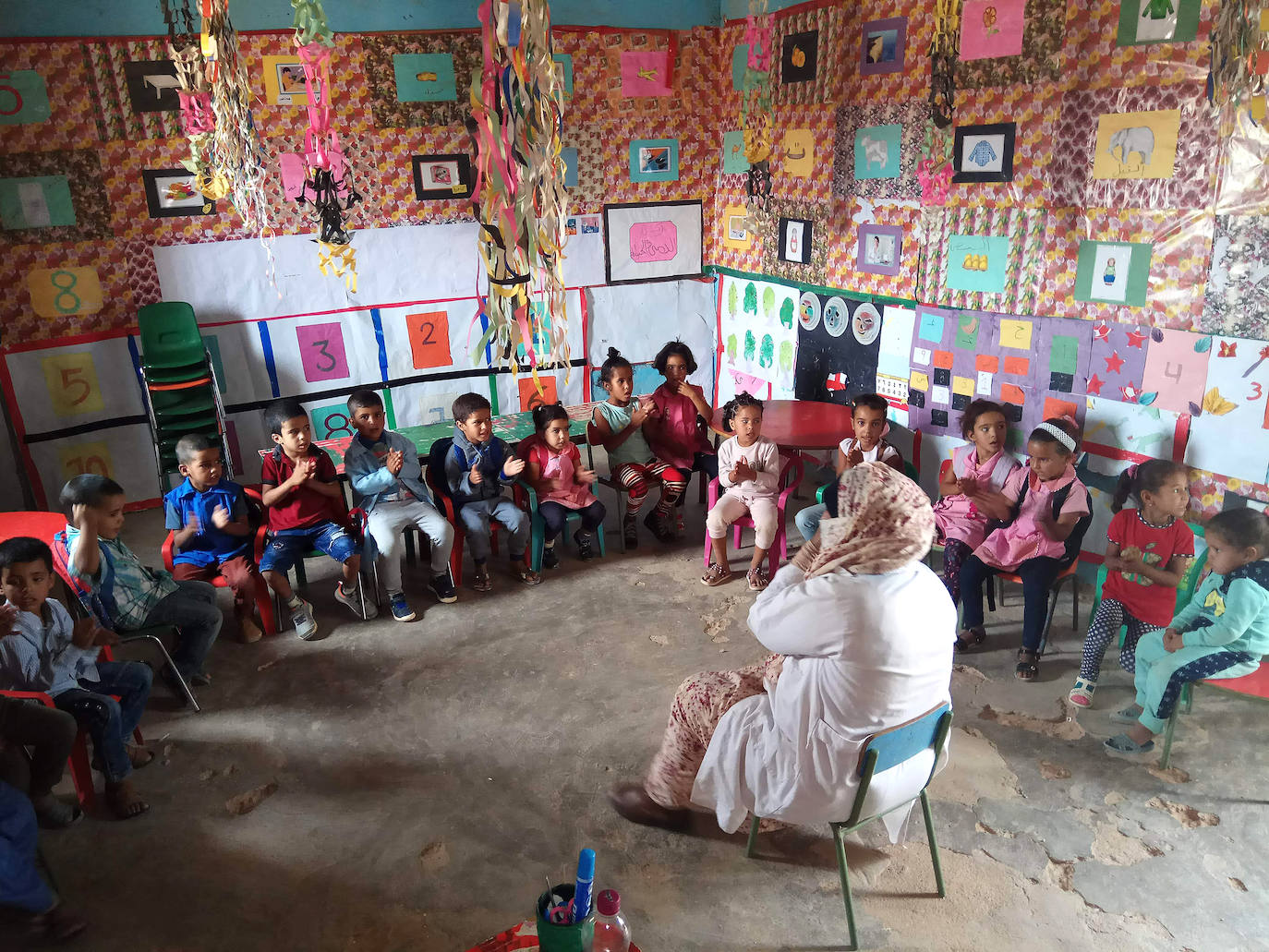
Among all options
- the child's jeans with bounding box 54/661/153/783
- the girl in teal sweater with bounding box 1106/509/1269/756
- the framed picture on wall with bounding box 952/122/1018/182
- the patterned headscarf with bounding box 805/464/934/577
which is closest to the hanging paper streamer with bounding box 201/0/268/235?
the child's jeans with bounding box 54/661/153/783

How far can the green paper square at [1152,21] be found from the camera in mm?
3527

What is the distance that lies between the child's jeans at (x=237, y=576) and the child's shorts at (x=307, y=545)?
9 cm

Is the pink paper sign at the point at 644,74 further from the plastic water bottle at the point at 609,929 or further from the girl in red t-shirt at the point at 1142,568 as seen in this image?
the plastic water bottle at the point at 609,929

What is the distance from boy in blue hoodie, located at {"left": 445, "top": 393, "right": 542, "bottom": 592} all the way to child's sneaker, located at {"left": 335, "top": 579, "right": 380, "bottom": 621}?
545 mm

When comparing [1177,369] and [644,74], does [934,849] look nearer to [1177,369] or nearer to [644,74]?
[1177,369]

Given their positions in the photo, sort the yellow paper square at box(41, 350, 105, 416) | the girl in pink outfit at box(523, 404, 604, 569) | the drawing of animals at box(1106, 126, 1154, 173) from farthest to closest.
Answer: the yellow paper square at box(41, 350, 105, 416) < the girl in pink outfit at box(523, 404, 604, 569) < the drawing of animals at box(1106, 126, 1154, 173)

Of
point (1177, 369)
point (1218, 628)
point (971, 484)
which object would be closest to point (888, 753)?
point (1218, 628)

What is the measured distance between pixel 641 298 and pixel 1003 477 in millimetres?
3284

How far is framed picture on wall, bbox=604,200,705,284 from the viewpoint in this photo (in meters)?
6.46

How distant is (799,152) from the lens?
5.56m

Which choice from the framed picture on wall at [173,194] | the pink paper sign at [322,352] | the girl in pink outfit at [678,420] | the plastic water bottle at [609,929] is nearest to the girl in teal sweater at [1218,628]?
the plastic water bottle at [609,929]

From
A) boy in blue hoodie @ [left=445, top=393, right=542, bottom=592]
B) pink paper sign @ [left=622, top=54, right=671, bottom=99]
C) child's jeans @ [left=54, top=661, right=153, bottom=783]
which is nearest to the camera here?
child's jeans @ [left=54, top=661, right=153, bottom=783]

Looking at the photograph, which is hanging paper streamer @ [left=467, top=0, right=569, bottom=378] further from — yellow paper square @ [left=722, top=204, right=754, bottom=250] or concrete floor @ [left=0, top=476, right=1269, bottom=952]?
yellow paper square @ [left=722, top=204, right=754, bottom=250]

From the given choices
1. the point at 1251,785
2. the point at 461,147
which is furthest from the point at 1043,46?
the point at 461,147
